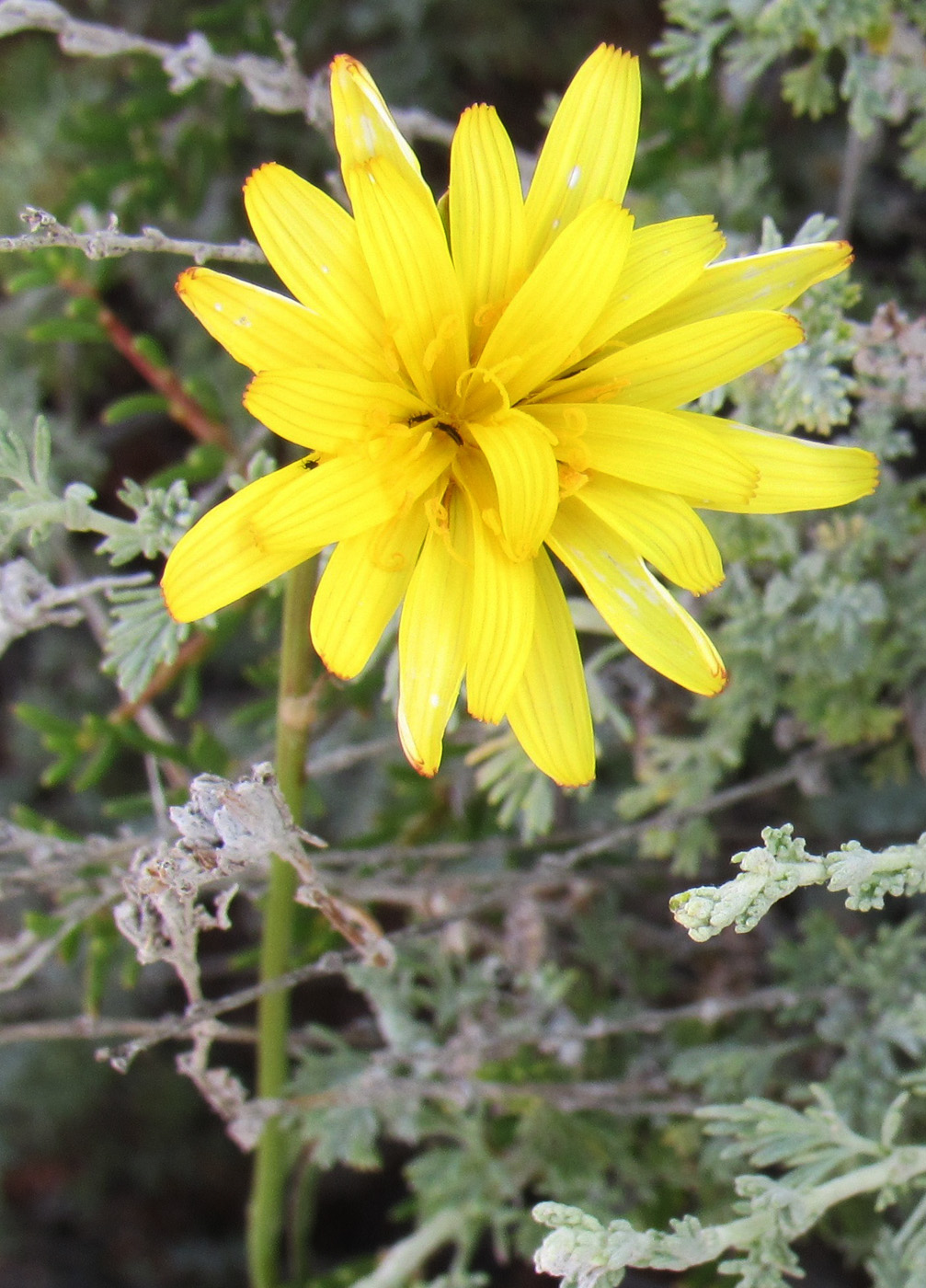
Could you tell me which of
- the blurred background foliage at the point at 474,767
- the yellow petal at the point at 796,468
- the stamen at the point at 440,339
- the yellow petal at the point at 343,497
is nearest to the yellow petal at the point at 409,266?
the stamen at the point at 440,339

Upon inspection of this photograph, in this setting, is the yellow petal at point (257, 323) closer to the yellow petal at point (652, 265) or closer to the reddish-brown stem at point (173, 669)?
the yellow petal at point (652, 265)

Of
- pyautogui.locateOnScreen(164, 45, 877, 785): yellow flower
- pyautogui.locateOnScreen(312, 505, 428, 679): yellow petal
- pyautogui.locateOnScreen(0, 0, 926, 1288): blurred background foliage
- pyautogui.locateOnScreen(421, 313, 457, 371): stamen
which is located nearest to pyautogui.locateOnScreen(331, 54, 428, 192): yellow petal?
pyautogui.locateOnScreen(164, 45, 877, 785): yellow flower

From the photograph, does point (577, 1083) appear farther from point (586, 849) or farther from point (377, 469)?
point (377, 469)

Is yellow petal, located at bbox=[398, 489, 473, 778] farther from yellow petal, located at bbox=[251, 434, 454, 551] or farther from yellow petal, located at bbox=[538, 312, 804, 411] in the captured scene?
yellow petal, located at bbox=[538, 312, 804, 411]

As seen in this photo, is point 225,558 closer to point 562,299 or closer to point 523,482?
point 523,482

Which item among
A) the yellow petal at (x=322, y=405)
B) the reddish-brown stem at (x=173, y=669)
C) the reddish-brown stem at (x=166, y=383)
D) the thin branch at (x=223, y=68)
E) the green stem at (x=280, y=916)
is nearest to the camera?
the yellow petal at (x=322, y=405)

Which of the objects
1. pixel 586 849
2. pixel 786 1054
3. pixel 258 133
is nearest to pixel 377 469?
pixel 586 849
